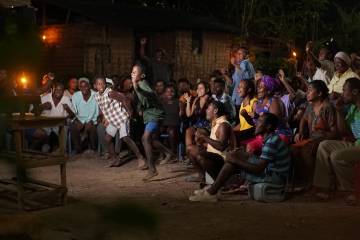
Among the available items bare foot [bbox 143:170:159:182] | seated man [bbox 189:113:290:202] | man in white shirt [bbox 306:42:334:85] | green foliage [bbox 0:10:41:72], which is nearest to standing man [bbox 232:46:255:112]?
man in white shirt [bbox 306:42:334:85]

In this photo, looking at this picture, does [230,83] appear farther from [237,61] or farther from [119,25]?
[119,25]

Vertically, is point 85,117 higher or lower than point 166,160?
higher

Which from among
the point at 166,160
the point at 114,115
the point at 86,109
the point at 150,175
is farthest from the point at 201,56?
the point at 150,175

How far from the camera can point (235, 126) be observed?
7.70 m

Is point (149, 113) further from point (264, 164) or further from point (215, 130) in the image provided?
point (264, 164)

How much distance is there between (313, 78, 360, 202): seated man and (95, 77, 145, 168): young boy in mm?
3061

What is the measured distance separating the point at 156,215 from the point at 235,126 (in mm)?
6871

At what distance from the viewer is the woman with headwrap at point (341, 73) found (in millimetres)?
7148

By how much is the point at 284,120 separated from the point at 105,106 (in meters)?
3.05

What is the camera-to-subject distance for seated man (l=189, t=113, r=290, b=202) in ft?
19.4

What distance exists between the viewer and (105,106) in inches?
345

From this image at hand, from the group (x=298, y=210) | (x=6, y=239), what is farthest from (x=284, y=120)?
(x=6, y=239)

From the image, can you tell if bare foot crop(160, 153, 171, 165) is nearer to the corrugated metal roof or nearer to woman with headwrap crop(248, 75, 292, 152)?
woman with headwrap crop(248, 75, 292, 152)

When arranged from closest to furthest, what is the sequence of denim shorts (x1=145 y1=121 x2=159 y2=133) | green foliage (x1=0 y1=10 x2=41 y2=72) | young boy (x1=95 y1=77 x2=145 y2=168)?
green foliage (x1=0 y1=10 x2=41 y2=72), denim shorts (x1=145 y1=121 x2=159 y2=133), young boy (x1=95 y1=77 x2=145 y2=168)
